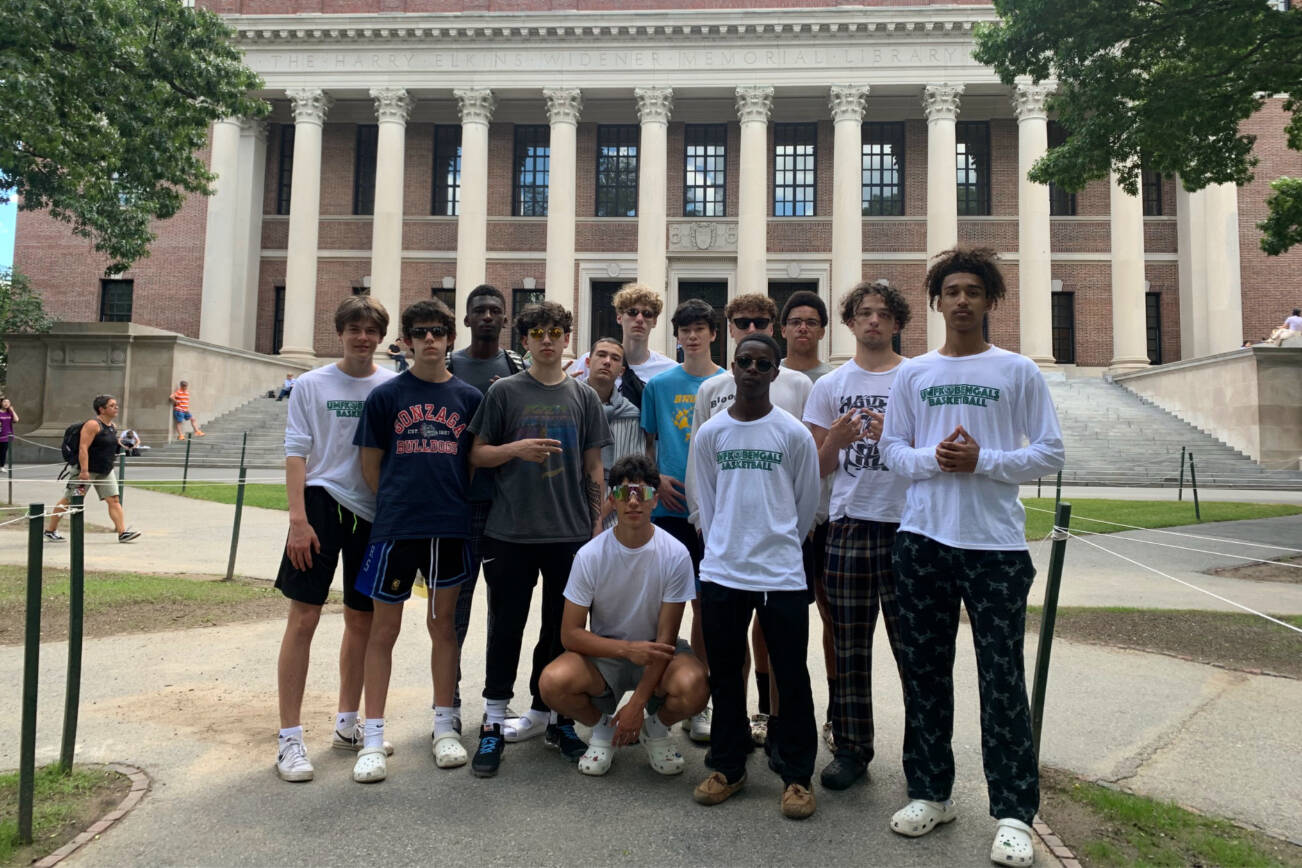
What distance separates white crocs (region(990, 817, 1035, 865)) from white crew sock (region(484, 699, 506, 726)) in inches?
83.6

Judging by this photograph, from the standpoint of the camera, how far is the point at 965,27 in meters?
28.0

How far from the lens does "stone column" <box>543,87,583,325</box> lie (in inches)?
1131

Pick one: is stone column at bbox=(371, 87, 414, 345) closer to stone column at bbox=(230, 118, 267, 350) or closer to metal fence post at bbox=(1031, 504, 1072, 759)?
stone column at bbox=(230, 118, 267, 350)

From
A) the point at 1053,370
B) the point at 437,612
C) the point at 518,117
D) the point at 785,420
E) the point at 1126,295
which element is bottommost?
the point at 437,612

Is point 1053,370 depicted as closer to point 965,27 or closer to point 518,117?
point 965,27

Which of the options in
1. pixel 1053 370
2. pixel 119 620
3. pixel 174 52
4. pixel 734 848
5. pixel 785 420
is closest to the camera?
pixel 734 848

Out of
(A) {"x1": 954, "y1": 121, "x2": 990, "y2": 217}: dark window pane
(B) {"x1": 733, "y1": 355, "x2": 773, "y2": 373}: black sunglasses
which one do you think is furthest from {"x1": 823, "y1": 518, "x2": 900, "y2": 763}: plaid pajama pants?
(A) {"x1": 954, "y1": 121, "x2": 990, "y2": 217}: dark window pane

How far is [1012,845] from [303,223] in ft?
102

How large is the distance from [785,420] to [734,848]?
1699 mm

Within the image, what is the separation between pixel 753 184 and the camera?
28359mm

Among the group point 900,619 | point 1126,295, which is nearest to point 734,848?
point 900,619

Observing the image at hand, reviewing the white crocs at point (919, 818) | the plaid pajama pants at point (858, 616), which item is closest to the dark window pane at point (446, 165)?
the plaid pajama pants at point (858, 616)

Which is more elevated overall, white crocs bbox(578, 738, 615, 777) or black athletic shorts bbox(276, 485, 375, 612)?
black athletic shorts bbox(276, 485, 375, 612)

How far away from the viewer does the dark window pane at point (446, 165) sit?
32.4 metres
